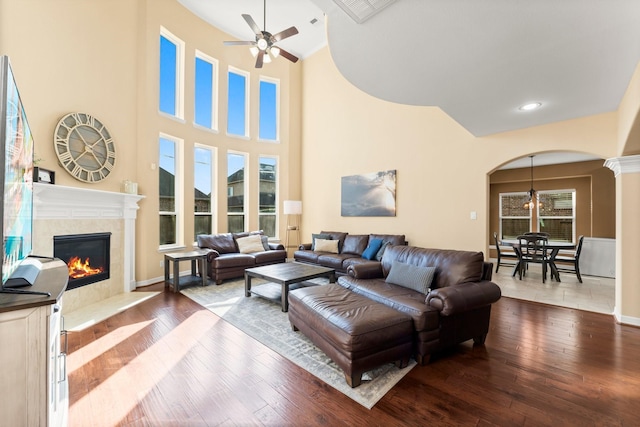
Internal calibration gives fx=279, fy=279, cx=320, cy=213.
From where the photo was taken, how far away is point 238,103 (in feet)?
22.4

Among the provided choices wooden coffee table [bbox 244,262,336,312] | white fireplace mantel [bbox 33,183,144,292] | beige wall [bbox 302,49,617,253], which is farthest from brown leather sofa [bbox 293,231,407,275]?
Result: white fireplace mantel [bbox 33,183,144,292]

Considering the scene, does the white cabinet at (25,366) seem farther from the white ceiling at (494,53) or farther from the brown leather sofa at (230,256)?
the brown leather sofa at (230,256)

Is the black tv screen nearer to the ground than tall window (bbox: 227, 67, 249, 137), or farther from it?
nearer to the ground

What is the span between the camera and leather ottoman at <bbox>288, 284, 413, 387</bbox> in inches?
78.2

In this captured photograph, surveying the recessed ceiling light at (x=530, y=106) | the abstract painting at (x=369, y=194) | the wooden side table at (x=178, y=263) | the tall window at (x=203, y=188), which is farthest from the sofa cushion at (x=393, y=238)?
the tall window at (x=203, y=188)

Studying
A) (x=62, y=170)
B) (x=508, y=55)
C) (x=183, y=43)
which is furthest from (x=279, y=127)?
(x=508, y=55)

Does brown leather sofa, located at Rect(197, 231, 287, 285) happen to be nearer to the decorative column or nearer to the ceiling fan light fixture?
the ceiling fan light fixture

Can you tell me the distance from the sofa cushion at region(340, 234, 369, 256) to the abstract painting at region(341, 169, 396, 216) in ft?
1.93

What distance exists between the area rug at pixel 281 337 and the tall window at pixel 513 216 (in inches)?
297

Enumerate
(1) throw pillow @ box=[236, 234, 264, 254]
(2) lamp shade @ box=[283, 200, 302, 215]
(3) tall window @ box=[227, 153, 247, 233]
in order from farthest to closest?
(2) lamp shade @ box=[283, 200, 302, 215], (3) tall window @ box=[227, 153, 247, 233], (1) throw pillow @ box=[236, 234, 264, 254]

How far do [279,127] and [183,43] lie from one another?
8.86 feet

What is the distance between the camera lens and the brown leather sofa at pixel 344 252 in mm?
5121

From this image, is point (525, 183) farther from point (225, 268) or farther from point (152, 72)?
point (152, 72)

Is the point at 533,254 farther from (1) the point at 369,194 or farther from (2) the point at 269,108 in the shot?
(2) the point at 269,108
